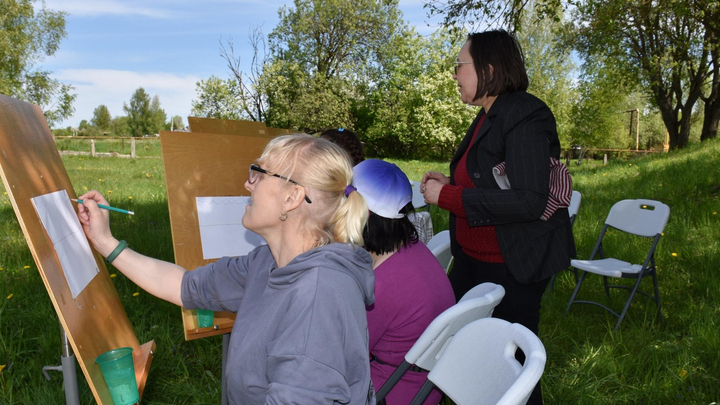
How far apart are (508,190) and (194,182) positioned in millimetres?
1419

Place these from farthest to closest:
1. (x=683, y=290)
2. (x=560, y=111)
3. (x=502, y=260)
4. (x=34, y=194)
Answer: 1. (x=560, y=111)
2. (x=683, y=290)
3. (x=502, y=260)
4. (x=34, y=194)

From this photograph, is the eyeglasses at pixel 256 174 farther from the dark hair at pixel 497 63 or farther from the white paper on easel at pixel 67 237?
the dark hair at pixel 497 63

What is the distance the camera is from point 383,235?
6.03 feet

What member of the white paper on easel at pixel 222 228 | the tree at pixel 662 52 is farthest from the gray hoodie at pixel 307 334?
the tree at pixel 662 52

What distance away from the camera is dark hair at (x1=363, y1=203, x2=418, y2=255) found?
184 centimetres

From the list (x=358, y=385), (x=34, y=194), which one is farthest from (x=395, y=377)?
(x=34, y=194)

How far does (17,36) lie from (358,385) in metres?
32.1

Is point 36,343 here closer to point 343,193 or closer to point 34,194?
point 34,194

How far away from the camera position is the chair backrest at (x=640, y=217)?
383 cm

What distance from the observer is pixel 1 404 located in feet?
7.50

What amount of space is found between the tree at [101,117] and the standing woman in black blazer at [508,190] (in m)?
75.7

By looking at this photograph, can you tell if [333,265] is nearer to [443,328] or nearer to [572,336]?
[443,328]

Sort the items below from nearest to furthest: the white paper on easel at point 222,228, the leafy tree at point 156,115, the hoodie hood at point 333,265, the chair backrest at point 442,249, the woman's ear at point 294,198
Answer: the hoodie hood at point 333,265 → the woman's ear at point 294,198 → the white paper on easel at point 222,228 → the chair backrest at point 442,249 → the leafy tree at point 156,115

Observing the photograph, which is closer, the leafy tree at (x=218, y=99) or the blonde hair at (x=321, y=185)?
the blonde hair at (x=321, y=185)
